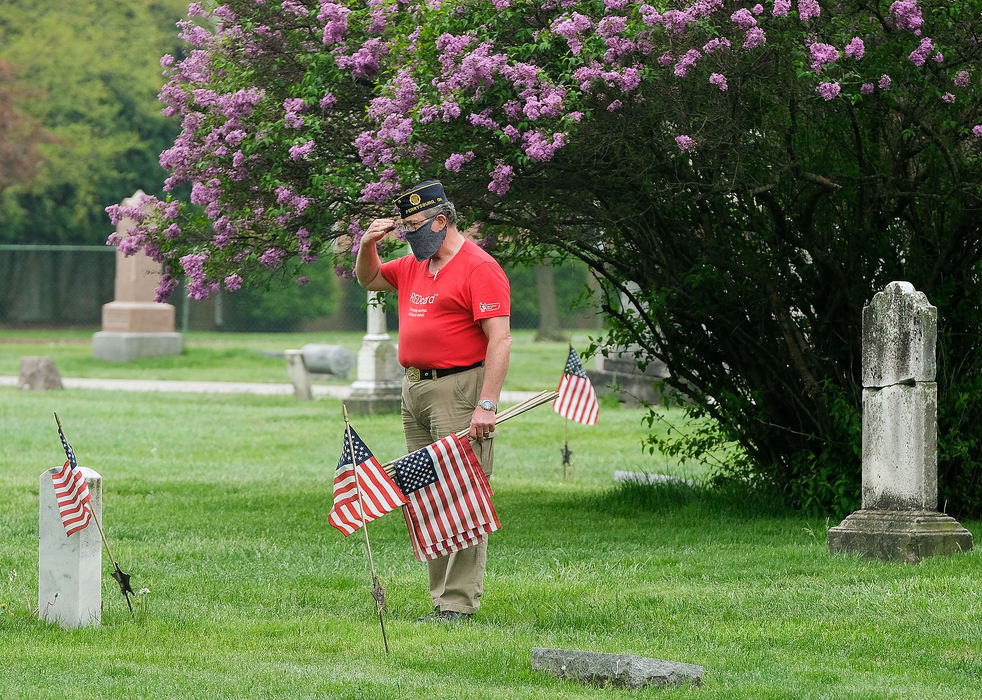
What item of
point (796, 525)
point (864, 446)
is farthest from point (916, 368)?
point (796, 525)

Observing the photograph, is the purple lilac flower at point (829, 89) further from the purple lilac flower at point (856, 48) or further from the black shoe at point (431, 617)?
the black shoe at point (431, 617)

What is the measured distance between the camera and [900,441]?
8.81 meters

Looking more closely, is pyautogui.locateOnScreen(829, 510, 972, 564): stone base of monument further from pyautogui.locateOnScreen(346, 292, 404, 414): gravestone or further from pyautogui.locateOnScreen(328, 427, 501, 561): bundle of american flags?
pyautogui.locateOnScreen(346, 292, 404, 414): gravestone

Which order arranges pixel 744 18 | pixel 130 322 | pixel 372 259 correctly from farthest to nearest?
pixel 130 322
pixel 744 18
pixel 372 259

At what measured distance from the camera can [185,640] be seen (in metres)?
6.69

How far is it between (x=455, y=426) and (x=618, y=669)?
165cm

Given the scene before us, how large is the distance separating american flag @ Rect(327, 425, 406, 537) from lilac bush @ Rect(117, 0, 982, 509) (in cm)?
264

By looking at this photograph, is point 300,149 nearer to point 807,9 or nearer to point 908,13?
point 807,9

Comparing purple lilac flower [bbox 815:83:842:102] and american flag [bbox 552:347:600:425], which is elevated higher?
purple lilac flower [bbox 815:83:842:102]

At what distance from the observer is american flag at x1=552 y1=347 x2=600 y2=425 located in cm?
1217

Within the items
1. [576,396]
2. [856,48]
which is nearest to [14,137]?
[576,396]

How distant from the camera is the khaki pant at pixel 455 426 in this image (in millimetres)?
7008

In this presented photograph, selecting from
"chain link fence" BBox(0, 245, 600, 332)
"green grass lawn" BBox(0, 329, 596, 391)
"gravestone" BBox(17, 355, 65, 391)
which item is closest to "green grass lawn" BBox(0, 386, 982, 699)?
"gravestone" BBox(17, 355, 65, 391)

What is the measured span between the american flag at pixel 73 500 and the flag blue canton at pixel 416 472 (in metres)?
1.39
